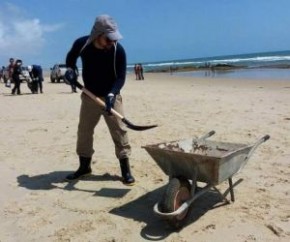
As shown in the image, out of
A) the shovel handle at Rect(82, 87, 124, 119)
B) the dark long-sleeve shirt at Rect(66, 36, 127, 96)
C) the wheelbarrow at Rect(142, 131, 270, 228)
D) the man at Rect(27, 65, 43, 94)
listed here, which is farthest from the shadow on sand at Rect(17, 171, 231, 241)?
the man at Rect(27, 65, 43, 94)

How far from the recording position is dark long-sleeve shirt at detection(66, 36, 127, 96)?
5480 mm

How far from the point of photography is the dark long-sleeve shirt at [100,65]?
5.48 meters

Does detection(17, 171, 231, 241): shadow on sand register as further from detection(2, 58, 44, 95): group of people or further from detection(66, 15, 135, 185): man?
detection(2, 58, 44, 95): group of people

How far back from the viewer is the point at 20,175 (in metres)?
6.38

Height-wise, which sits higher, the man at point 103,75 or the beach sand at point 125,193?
the man at point 103,75

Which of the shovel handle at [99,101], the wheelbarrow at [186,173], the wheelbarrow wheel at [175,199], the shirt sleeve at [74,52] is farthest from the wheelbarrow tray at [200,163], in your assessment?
the shirt sleeve at [74,52]

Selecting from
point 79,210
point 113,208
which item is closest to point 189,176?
point 113,208

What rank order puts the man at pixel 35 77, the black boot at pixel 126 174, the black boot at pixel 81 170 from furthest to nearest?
1. the man at pixel 35 77
2. the black boot at pixel 81 170
3. the black boot at pixel 126 174

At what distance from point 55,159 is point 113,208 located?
2548 millimetres

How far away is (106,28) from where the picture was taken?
17.0 feet

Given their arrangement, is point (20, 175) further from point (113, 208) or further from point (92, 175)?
point (113, 208)

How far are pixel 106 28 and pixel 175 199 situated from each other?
2064mm

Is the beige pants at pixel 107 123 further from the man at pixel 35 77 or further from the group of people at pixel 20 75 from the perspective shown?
the man at pixel 35 77

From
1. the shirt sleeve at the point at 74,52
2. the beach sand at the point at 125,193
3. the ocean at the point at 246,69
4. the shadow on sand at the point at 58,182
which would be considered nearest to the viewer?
the beach sand at the point at 125,193
